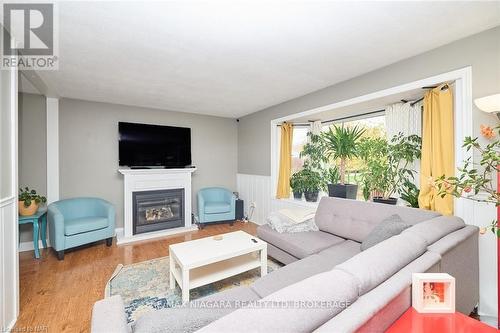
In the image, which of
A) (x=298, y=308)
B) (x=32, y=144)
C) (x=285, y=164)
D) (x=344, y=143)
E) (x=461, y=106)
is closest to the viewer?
(x=298, y=308)

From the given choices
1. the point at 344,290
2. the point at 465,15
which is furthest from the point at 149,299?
the point at 465,15

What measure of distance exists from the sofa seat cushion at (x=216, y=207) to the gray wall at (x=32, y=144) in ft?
8.40

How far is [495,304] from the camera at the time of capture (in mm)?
1856

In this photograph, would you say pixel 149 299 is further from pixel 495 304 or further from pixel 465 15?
pixel 465 15

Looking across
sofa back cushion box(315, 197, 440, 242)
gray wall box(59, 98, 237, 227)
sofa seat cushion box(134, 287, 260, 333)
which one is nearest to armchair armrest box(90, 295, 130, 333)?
sofa seat cushion box(134, 287, 260, 333)

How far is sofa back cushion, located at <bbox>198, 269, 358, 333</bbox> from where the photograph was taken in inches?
27.6

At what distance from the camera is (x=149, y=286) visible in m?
2.36

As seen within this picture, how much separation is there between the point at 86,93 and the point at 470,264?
4922 millimetres

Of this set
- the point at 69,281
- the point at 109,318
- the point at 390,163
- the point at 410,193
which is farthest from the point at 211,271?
the point at 390,163

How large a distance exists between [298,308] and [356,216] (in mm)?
2025

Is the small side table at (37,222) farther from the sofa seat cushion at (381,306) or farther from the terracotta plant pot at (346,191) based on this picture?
the terracotta plant pot at (346,191)

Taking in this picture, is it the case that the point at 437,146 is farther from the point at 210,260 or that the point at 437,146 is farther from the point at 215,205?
the point at 215,205

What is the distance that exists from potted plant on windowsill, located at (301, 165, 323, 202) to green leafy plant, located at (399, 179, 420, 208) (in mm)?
1225

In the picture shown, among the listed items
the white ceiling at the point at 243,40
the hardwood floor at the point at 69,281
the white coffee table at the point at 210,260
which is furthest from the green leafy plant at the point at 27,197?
the white coffee table at the point at 210,260
